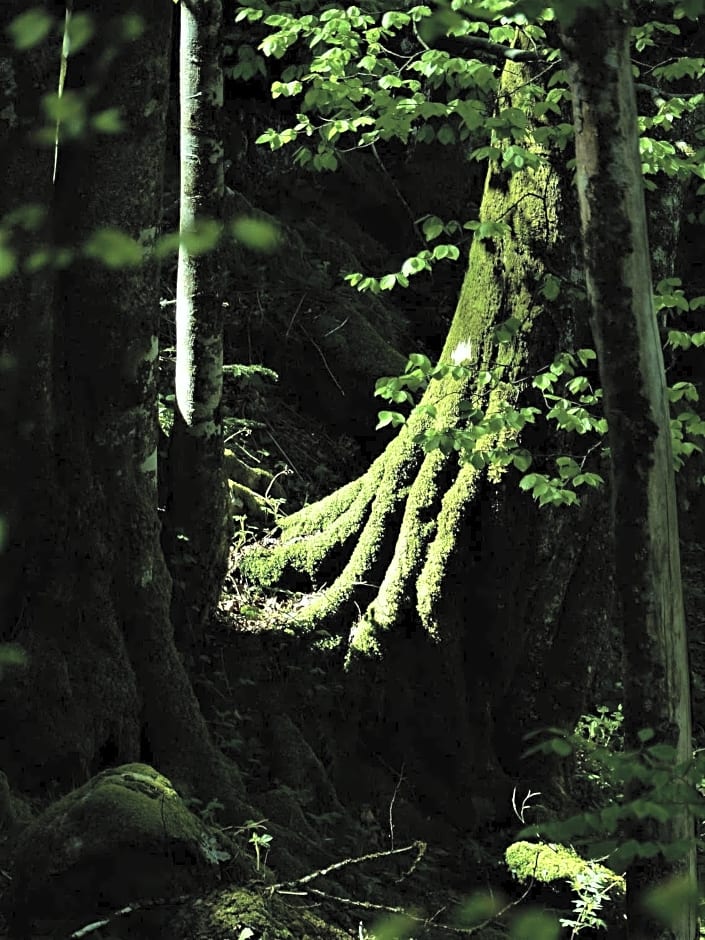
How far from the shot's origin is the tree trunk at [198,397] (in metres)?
5.96

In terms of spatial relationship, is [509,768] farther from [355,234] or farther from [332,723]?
[355,234]

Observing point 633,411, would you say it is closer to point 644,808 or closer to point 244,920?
point 644,808

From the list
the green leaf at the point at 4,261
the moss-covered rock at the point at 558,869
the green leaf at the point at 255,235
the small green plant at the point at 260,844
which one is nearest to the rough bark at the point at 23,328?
the green leaf at the point at 4,261

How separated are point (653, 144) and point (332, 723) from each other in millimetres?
→ 3883

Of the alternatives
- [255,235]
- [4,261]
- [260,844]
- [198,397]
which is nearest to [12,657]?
[260,844]

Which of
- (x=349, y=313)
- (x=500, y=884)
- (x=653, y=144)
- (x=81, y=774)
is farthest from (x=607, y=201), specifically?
(x=349, y=313)

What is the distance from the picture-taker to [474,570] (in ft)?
21.7

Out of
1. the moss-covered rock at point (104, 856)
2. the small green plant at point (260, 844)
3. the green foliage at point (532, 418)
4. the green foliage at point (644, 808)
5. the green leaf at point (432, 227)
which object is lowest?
the small green plant at point (260, 844)

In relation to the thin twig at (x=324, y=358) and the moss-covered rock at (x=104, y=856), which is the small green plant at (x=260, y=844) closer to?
the moss-covered rock at (x=104, y=856)

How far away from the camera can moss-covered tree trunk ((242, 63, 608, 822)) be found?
252 inches

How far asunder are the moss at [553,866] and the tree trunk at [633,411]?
7.14 feet

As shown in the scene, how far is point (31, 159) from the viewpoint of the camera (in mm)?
4152

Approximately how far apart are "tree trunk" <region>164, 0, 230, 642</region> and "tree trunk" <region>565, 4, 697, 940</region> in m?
2.88

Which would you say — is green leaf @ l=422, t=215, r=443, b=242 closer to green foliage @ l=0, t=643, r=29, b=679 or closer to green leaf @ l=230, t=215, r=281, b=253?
green foliage @ l=0, t=643, r=29, b=679
